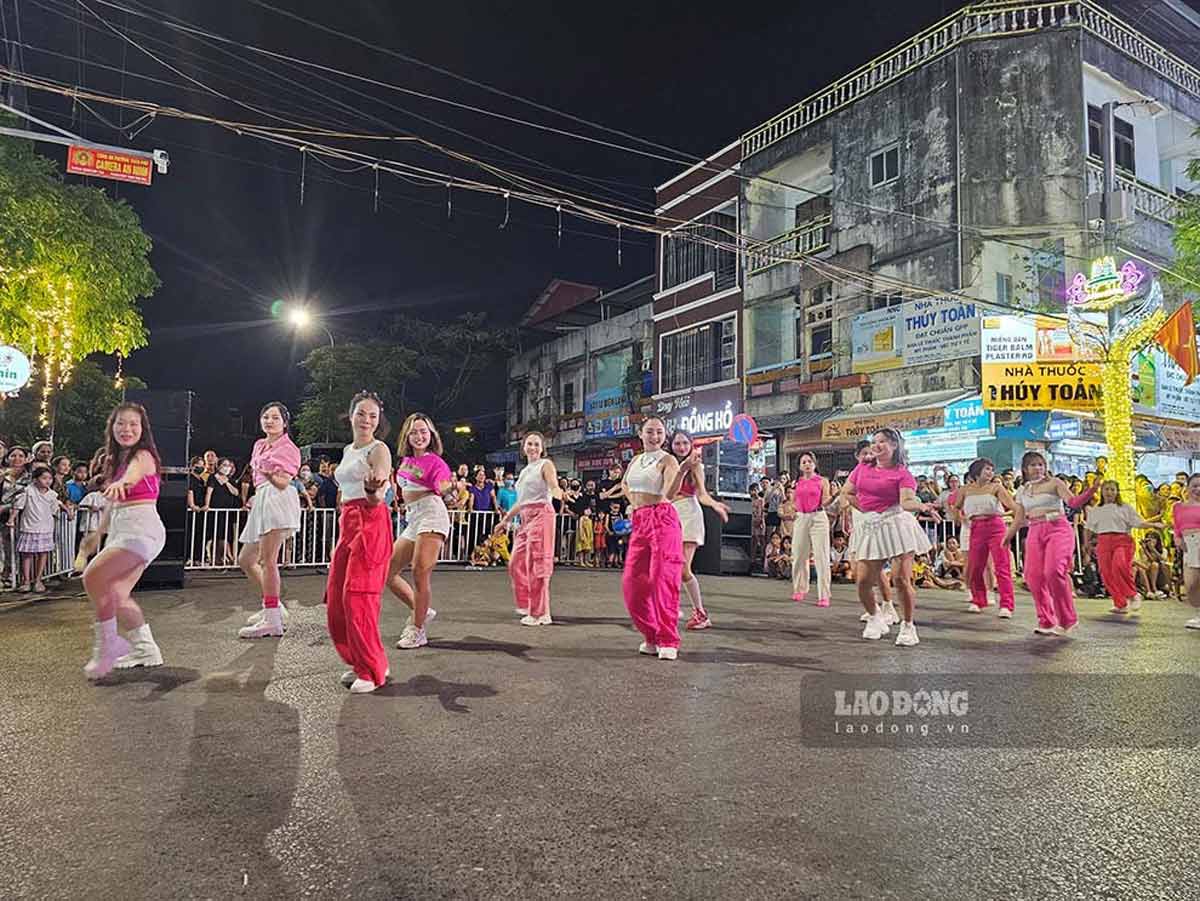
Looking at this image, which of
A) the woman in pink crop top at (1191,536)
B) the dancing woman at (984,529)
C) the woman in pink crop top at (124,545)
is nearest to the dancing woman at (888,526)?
the dancing woman at (984,529)

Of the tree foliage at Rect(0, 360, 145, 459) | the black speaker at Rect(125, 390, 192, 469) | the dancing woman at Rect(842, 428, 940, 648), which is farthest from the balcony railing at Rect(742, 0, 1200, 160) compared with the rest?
the tree foliage at Rect(0, 360, 145, 459)

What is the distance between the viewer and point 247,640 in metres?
6.95

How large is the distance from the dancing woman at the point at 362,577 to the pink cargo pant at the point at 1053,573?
Result: 6.43m

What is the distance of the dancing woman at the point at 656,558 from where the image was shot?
21.0 ft

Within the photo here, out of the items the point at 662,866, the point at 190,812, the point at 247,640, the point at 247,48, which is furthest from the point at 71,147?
the point at 662,866

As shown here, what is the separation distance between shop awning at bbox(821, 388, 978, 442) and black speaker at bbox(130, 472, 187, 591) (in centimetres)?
1498

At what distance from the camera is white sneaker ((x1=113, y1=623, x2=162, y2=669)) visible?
18.9 ft

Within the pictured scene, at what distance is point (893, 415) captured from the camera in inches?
783

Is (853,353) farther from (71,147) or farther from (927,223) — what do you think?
(71,147)

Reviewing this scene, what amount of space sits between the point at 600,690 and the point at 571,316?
33876 millimetres

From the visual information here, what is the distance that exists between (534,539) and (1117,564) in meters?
7.61

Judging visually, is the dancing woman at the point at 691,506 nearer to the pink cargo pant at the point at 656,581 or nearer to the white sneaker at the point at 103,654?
the pink cargo pant at the point at 656,581

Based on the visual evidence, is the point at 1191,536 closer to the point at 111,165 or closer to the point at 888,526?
the point at 888,526

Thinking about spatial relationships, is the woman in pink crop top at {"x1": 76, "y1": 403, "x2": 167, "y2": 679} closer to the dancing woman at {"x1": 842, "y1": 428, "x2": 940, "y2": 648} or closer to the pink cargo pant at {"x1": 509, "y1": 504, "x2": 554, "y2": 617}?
the pink cargo pant at {"x1": 509, "y1": 504, "x2": 554, "y2": 617}
